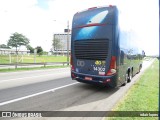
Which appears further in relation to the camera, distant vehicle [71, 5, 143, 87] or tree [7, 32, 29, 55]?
tree [7, 32, 29, 55]

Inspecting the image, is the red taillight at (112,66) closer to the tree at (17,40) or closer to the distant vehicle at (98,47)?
the distant vehicle at (98,47)

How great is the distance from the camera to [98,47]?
10008 mm

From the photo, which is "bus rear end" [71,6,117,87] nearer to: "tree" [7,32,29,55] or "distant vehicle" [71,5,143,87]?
"distant vehicle" [71,5,143,87]

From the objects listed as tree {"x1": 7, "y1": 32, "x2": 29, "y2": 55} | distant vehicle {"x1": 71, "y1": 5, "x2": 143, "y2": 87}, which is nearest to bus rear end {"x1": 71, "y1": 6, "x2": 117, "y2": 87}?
distant vehicle {"x1": 71, "y1": 5, "x2": 143, "y2": 87}

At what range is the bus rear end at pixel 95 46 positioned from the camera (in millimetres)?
9672

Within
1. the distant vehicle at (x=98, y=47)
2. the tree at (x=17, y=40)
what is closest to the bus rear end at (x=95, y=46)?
the distant vehicle at (x=98, y=47)

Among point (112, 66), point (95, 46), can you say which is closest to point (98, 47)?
point (95, 46)

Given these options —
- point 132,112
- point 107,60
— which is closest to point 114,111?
point 132,112

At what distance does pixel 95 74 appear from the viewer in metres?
10.1

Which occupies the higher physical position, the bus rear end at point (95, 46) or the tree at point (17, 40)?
the tree at point (17, 40)

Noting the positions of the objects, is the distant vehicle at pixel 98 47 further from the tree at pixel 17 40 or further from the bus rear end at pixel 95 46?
the tree at pixel 17 40

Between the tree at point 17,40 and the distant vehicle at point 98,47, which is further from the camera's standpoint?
the tree at point 17,40

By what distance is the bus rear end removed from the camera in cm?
967

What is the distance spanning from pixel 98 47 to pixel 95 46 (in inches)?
6.7
